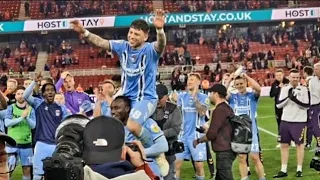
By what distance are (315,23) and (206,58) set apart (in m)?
8.34

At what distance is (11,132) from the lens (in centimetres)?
975

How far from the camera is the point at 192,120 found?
1010cm

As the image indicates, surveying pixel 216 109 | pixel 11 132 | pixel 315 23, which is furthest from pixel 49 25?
pixel 216 109

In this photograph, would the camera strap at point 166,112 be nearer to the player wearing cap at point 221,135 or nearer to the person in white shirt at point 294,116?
the player wearing cap at point 221,135

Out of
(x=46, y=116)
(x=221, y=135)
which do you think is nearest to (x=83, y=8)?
(x=46, y=116)

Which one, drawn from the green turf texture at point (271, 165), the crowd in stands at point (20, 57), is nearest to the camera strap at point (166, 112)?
the green turf texture at point (271, 165)

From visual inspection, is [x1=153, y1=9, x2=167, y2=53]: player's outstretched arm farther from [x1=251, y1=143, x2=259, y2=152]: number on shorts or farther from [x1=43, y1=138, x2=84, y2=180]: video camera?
[x1=251, y1=143, x2=259, y2=152]: number on shorts

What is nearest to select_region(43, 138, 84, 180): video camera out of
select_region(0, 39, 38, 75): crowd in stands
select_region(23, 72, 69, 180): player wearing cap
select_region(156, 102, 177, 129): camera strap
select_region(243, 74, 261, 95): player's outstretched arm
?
select_region(156, 102, 177, 129): camera strap

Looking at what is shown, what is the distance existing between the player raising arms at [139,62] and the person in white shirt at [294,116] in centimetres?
465

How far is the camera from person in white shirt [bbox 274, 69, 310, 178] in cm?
1055

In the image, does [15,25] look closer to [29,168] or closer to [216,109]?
[29,168]

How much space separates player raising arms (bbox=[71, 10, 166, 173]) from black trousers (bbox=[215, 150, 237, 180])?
116 cm

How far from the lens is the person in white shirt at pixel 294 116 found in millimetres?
10555

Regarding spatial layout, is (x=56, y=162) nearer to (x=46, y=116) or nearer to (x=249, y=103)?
(x=46, y=116)
